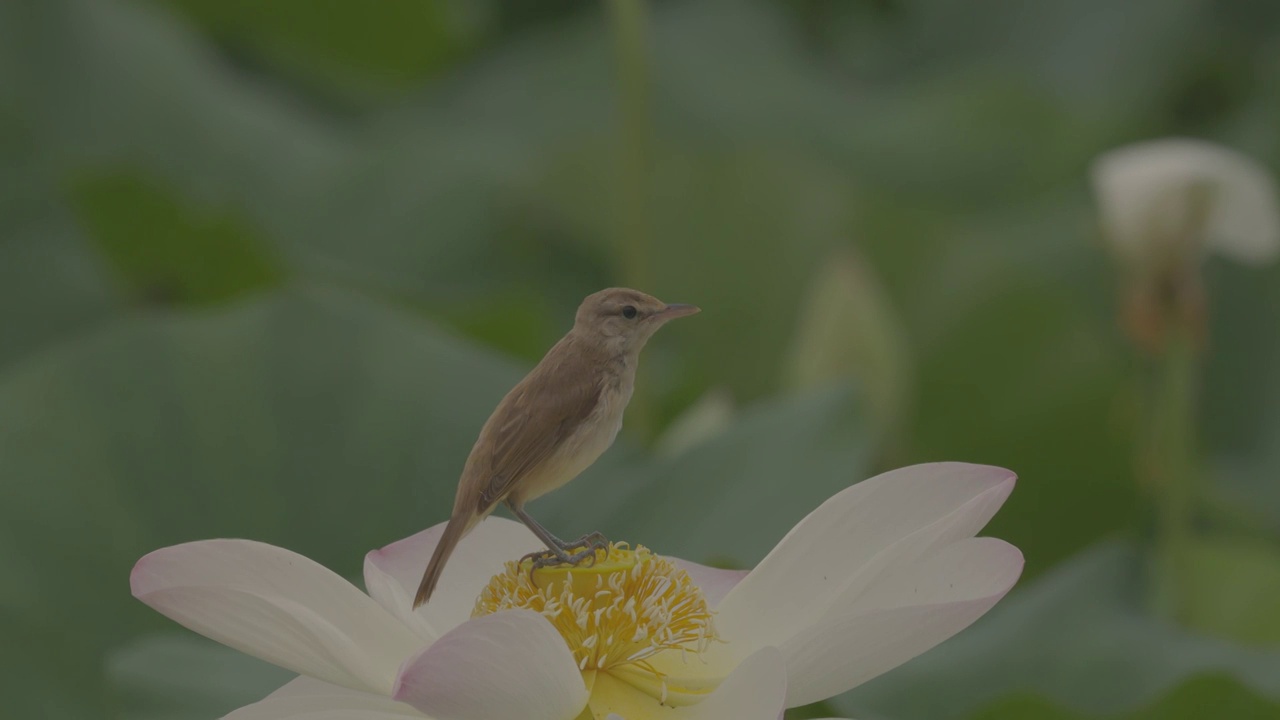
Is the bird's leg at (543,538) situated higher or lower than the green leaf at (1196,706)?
lower

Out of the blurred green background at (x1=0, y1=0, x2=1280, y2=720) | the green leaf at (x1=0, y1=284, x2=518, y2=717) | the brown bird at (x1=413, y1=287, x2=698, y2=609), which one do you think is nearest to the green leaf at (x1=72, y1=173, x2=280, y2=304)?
the blurred green background at (x1=0, y1=0, x2=1280, y2=720)

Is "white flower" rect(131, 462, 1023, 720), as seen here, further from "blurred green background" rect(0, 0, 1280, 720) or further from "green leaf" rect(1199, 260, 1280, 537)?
"green leaf" rect(1199, 260, 1280, 537)

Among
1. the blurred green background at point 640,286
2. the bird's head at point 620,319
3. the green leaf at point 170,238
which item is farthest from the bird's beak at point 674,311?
the green leaf at point 170,238

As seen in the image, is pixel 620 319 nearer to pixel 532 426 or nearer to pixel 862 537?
pixel 532 426

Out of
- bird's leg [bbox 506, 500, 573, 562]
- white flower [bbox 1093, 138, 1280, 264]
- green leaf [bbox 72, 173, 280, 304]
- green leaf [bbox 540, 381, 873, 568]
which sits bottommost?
bird's leg [bbox 506, 500, 573, 562]

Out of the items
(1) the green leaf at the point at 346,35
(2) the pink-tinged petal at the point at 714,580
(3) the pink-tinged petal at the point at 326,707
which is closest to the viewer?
(3) the pink-tinged petal at the point at 326,707

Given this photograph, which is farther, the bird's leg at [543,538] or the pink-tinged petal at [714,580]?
the pink-tinged petal at [714,580]

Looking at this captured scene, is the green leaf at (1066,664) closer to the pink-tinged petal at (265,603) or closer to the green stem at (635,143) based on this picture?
the green stem at (635,143)

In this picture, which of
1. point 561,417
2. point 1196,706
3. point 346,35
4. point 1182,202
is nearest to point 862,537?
point 561,417
